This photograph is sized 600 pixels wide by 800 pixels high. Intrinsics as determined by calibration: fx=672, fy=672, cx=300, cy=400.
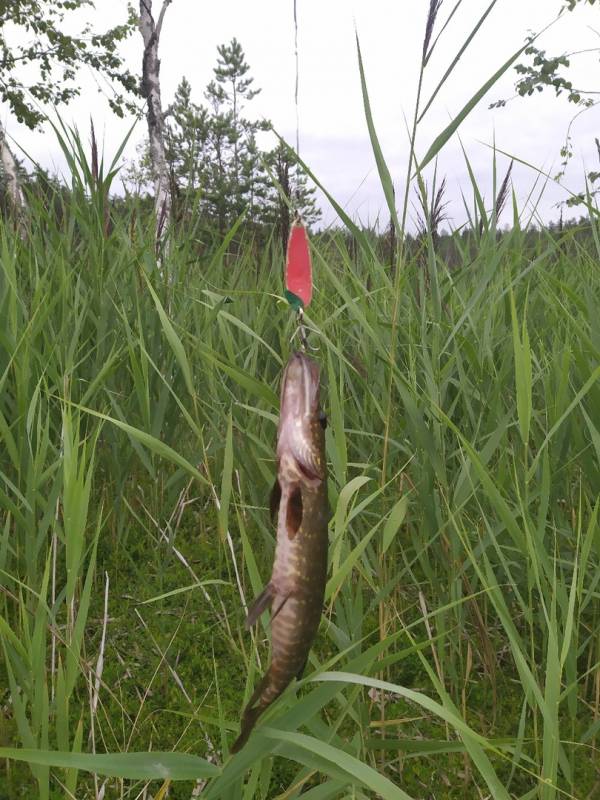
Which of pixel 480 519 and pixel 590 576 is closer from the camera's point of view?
pixel 590 576

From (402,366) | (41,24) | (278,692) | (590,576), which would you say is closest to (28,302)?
(402,366)

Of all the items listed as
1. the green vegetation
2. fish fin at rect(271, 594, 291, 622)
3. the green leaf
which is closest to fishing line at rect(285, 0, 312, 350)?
fish fin at rect(271, 594, 291, 622)

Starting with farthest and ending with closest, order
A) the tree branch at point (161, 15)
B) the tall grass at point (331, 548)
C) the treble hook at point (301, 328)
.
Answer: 1. the tree branch at point (161, 15)
2. the tall grass at point (331, 548)
3. the treble hook at point (301, 328)

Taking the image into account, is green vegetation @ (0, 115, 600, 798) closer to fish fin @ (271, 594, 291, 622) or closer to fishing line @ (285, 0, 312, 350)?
fish fin @ (271, 594, 291, 622)

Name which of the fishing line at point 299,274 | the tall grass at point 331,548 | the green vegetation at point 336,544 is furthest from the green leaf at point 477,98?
the fishing line at point 299,274

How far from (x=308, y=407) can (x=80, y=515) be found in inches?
29.2

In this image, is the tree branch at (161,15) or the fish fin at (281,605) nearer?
the fish fin at (281,605)

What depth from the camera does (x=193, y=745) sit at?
4.58 feet

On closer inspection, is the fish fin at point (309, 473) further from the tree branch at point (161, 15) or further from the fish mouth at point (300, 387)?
the tree branch at point (161, 15)

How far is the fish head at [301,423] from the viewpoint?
0.39 m

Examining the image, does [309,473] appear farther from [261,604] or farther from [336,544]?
[336,544]

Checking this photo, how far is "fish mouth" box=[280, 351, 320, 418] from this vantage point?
0.39 meters

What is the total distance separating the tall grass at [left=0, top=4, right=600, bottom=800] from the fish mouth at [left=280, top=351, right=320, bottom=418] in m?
0.48

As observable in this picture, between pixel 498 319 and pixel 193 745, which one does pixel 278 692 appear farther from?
pixel 498 319
